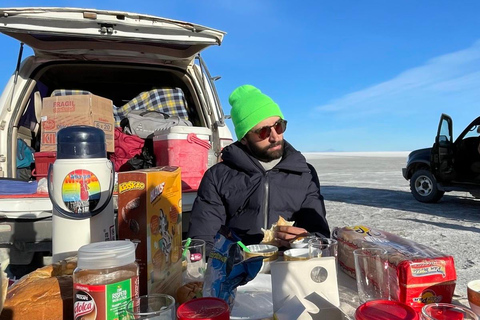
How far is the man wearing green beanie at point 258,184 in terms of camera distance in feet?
7.40

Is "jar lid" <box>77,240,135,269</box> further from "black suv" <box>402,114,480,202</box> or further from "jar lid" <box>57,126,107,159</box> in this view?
"black suv" <box>402,114,480,202</box>

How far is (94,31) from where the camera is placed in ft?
9.05

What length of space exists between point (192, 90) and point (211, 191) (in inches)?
77.5

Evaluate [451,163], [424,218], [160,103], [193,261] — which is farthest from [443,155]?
[193,261]

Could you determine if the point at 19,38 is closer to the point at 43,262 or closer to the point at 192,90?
the point at 192,90

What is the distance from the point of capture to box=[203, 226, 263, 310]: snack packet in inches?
35.3

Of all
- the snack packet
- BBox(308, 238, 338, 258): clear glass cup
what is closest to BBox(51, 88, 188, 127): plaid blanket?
BBox(308, 238, 338, 258): clear glass cup

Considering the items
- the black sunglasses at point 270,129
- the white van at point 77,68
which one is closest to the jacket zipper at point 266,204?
the black sunglasses at point 270,129

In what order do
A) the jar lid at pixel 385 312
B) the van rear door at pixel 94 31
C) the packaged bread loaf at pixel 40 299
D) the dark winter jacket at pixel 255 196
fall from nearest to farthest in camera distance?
1. the jar lid at pixel 385 312
2. the packaged bread loaf at pixel 40 299
3. the dark winter jacket at pixel 255 196
4. the van rear door at pixel 94 31

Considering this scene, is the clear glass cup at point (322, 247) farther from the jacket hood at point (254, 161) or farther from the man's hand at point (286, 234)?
the jacket hood at point (254, 161)

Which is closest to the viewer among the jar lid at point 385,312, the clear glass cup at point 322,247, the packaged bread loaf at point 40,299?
the jar lid at point 385,312

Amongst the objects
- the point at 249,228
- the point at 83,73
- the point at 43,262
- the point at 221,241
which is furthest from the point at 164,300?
the point at 83,73

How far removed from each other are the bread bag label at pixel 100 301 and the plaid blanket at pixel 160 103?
376cm

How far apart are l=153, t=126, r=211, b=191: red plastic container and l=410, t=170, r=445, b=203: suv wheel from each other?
6.62 meters
